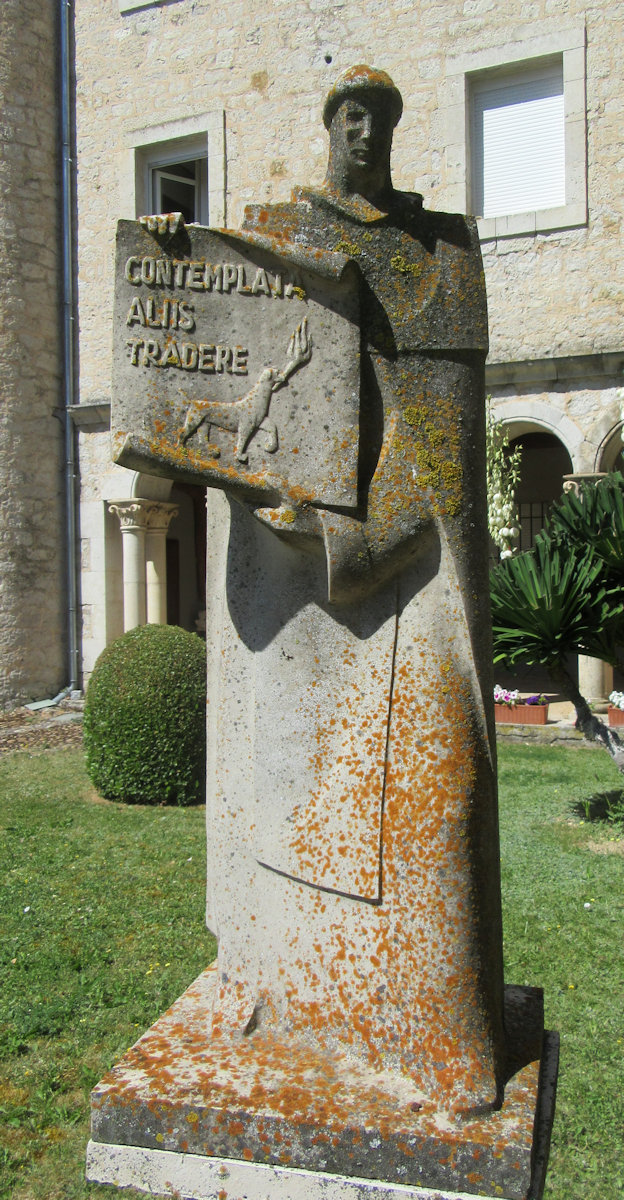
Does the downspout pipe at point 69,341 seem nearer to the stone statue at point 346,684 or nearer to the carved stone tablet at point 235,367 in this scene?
the stone statue at point 346,684

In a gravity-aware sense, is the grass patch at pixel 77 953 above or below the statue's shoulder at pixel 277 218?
below

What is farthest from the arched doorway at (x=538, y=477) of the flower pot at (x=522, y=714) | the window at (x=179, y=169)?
the window at (x=179, y=169)

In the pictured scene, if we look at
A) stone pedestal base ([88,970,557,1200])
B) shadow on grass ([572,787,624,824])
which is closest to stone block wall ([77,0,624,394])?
shadow on grass ([572,787,624,824])

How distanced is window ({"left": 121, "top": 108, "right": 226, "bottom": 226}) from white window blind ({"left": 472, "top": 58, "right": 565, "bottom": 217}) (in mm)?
2939

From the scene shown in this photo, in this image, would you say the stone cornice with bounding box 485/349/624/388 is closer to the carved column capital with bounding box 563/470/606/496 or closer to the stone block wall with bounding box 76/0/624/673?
the stone block wall with bounding box 76/0/624/673

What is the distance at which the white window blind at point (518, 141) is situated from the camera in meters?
9.47

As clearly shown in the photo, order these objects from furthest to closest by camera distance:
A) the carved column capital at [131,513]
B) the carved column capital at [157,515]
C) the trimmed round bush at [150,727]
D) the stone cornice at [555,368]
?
1. the carved column capital at [157,515]
2. the carved column capital at [131,513]
3. the stone cornice at [555,368]
4. the trimmed round bush at [150,727]

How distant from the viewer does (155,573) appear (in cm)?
1156

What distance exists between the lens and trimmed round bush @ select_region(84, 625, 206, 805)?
6691 mm

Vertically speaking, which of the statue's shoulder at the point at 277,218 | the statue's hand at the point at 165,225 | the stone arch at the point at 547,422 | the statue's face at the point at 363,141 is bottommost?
the statue's hand at the point at 165,225

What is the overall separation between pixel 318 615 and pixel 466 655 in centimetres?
27

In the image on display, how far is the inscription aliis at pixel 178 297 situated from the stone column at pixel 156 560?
9.90 metres

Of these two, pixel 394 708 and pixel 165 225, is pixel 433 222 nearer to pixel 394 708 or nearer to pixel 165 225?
pixel 165 225

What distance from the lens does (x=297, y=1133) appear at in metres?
1.53
